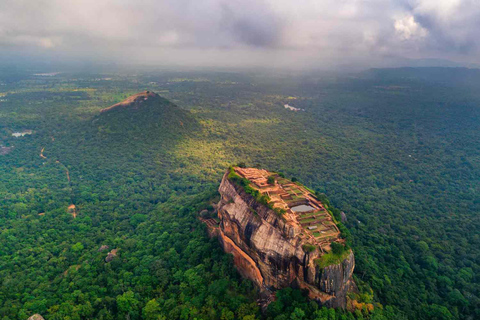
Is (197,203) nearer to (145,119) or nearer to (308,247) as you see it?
(308,247)

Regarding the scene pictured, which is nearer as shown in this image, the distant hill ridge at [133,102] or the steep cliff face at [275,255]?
the steep cliff face at [275,255]

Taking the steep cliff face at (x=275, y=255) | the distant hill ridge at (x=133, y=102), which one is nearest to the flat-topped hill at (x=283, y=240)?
the steep cliff face at (x=275, y=255)

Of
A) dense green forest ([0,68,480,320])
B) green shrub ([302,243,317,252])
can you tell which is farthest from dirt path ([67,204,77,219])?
green shrub ([302,243,317,252])

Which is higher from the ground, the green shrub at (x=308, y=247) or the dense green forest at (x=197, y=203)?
the green shrub at (x=308, y=247)

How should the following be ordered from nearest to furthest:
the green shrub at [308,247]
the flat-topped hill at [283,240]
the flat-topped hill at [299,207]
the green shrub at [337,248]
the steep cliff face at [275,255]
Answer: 1. the green shrub at [308,247]
2. the steep cliff face at [275,255]
3. the flat-topped hill at [283,240]
4. the green shrub at [337,248]
5. the flat-topped hill at [299,207]

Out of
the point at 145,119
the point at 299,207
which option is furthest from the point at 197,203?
the point at 145,119

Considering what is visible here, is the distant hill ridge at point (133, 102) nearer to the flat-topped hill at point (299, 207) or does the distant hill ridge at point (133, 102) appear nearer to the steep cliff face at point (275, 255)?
the flat-topped hill at point (299, 207)

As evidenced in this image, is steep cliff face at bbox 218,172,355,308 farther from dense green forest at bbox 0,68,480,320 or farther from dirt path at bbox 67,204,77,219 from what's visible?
dirt path at bbox 67,204,77,219
